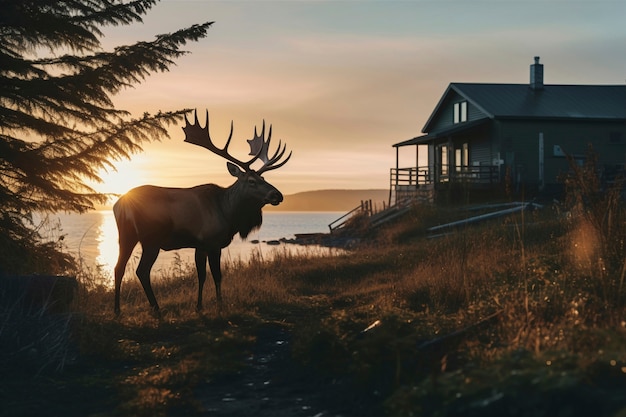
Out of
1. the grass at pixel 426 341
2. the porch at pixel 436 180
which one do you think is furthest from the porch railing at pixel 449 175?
the grass at pixel 426 341

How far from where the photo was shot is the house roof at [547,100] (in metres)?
36.1

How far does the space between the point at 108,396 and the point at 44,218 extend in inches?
274

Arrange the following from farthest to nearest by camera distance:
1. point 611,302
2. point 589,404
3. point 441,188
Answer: point 441,188
point 611,302
point 589,404

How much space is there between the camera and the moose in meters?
10.5

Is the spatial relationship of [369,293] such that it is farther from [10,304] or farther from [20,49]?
[20,49]

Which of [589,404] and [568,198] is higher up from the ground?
[568,198]

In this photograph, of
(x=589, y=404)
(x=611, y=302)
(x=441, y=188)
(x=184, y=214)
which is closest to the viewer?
(x=589, y=404)

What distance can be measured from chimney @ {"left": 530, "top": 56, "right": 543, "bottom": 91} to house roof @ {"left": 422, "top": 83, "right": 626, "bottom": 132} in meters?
0.28

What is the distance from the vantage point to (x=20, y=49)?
42.1 ft

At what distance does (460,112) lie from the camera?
133ft

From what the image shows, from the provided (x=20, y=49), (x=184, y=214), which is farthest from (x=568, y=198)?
(x=20, y=49)

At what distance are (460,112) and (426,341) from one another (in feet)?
117

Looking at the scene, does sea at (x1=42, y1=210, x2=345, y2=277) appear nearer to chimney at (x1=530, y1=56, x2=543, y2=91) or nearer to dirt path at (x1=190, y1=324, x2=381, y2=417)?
dirt path at (x1=190, y1=324, x2=381, y2=417)

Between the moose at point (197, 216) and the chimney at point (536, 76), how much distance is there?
1241 inches
